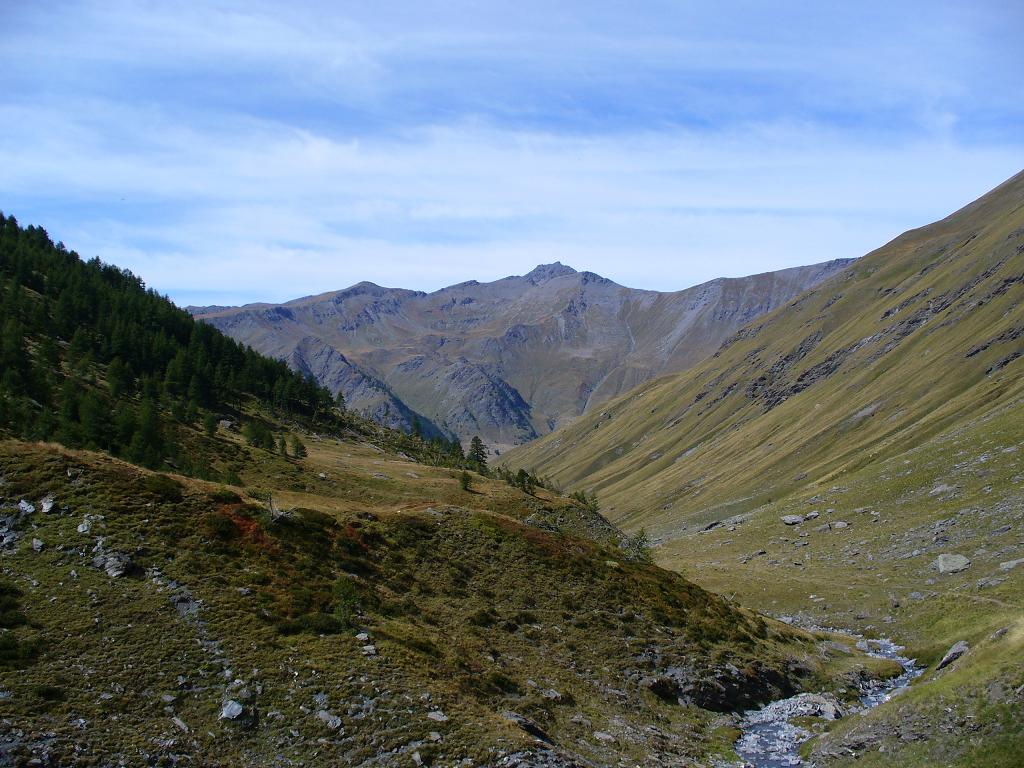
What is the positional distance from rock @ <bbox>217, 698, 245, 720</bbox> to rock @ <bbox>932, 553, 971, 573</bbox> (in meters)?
66.0

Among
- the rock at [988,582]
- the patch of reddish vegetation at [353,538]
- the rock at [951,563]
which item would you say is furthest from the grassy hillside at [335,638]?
the rock at [951,563]

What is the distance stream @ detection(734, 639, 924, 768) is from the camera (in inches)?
1320

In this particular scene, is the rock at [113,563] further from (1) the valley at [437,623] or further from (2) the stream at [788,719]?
(2) the stream at [788,719]

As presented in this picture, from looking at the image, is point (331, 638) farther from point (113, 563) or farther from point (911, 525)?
point (911, 525)

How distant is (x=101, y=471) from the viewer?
131 feet

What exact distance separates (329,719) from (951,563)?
210 feet

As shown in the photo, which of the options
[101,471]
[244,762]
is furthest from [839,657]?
[101,471]

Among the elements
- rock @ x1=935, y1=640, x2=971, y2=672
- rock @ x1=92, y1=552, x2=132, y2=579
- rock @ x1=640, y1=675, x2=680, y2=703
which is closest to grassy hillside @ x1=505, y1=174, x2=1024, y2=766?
rock @ x1=935, y1=640, x2=971, y2=672

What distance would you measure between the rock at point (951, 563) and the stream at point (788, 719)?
869 inches

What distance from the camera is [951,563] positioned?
66.3m

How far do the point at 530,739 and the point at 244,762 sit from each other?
37.7ft

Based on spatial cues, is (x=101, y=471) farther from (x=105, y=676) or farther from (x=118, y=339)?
(x=118, y=339)

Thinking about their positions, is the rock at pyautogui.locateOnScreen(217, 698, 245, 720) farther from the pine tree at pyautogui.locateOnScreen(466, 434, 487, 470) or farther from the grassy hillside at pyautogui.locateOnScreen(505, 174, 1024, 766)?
the pine tree at pyautogui.locateOnScreen(466, 434, 487, 470)

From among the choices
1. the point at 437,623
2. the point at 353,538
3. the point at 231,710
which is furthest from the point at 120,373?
the point at 231,710
